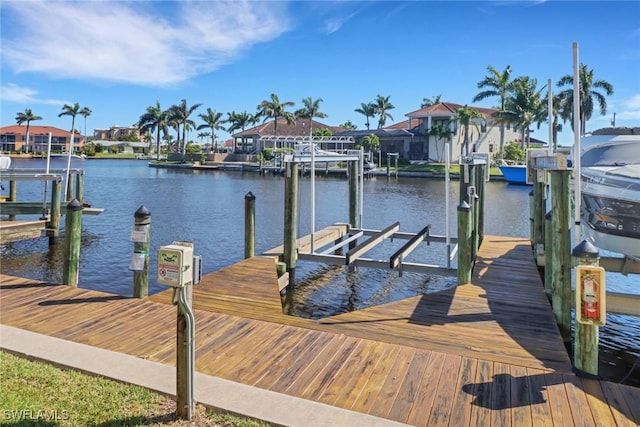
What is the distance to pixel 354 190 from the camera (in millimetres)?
13195

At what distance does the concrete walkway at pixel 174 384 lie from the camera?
10.9ft

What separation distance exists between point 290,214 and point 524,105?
50594 millimetres

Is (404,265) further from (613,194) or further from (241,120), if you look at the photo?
(241,120)

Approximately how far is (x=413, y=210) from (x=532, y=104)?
1405 inches

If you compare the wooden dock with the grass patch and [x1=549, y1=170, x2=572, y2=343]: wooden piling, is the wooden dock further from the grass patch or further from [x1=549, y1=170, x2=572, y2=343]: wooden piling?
the grass patch

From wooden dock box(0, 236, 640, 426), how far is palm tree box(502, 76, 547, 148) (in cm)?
4966

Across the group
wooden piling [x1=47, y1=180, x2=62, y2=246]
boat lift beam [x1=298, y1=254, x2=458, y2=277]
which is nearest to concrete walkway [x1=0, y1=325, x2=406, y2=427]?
boat lift beam [x1=298, y1=254, x2=458, y2=277]

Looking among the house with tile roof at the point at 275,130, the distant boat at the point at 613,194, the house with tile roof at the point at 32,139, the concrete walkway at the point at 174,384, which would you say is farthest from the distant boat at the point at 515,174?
the house with tile roof at the point at 32,139

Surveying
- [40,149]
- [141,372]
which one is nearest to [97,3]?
[141,372]

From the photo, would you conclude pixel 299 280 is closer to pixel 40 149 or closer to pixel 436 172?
pixel 436 172

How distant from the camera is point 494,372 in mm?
4176

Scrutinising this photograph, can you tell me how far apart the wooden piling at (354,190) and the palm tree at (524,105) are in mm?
44663

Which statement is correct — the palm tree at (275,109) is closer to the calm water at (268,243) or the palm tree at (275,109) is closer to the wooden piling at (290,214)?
the calm water at (268,243)

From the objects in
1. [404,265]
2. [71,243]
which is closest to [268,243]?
[404,265]
